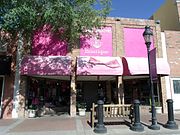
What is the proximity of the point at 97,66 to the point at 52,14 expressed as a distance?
16.2 feet

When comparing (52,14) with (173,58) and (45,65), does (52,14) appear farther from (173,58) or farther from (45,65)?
(173,58)

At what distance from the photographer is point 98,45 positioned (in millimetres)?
15469

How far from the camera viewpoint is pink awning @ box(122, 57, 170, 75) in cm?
1412

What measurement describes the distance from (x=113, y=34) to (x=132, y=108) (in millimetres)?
6965

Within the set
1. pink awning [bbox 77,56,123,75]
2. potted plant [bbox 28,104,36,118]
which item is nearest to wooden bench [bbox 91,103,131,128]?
pink awning [bbox 77,56,123,75]

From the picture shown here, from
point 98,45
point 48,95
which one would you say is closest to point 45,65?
point 48,95

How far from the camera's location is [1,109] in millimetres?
13727

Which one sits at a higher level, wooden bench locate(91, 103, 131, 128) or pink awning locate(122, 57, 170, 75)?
pink awning locate(122, 57, 170, 75)

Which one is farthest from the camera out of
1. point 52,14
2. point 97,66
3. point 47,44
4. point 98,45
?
point 98,45

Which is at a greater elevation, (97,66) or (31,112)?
(97,66)

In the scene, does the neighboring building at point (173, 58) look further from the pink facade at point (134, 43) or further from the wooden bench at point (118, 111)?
the wooden bench at point (118, 111)

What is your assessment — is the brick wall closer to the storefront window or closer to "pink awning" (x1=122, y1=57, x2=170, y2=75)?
"pink awning" (x1=122, y1=57, x2=170, y2=75)

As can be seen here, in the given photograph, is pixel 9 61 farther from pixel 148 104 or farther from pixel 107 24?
pixel 148 104

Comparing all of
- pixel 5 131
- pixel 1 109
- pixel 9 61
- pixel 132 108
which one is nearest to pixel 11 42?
pixel 9 61
